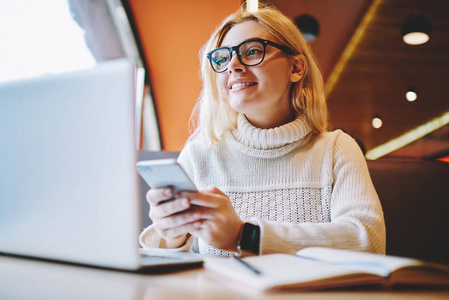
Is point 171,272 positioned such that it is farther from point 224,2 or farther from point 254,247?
point 224,2

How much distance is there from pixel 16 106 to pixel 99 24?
3298 mm

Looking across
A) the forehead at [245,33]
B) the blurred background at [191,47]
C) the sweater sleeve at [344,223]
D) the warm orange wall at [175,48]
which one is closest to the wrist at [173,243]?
the sweater sleeve at [344,223]

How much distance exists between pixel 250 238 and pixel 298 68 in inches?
32.9

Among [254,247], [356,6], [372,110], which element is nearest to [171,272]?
[254,247]

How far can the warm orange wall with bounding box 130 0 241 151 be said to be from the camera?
3439 mm

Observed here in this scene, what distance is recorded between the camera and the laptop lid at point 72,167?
20.4 inches

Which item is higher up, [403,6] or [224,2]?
[403,6]

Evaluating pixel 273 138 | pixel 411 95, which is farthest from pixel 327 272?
pixel 411 95

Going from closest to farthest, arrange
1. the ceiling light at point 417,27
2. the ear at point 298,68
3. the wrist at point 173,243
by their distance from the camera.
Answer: the wrist at point 173,243
the ear at point 298,68
the ceiling light at point 417,27

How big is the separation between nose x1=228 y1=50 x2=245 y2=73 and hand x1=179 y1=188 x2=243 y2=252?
1.95 ft

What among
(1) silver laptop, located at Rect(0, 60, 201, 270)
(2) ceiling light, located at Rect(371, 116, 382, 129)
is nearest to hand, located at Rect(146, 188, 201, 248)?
(1) silver laptop, located at Rect(0, 60, 201, 270)

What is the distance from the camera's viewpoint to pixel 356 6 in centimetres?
425

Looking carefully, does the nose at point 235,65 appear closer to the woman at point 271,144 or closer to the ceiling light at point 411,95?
the woman at point 271,144

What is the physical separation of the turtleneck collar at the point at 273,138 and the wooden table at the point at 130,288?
74cm
